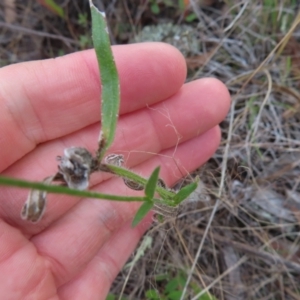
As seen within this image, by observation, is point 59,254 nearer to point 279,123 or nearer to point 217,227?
point 217,227

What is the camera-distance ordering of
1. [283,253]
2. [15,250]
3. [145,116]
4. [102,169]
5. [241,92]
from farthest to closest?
[241,92] → [283,253] → [145,116] → [15,250] → [102,169]

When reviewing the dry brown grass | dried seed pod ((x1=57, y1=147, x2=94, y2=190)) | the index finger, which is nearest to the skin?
the index finger

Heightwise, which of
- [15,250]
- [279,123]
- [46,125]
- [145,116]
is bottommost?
[279,123]

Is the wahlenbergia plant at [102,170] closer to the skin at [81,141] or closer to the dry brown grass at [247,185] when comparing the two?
the skin at [81,141]

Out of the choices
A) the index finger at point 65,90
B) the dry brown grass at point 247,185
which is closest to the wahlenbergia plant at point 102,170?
the index finger at point 65,90

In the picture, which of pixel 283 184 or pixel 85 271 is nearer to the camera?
pixel 85 271

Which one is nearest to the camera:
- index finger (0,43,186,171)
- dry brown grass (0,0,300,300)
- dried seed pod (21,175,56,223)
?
dried seed pod (21,175,56,223)

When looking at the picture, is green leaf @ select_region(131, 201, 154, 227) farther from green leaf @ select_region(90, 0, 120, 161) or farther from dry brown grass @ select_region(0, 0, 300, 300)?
dry brown grass @ select_region(0, 0, 300, 300)

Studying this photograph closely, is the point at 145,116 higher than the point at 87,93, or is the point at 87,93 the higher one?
the point at 87,93

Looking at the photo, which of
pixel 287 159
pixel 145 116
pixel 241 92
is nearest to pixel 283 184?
pixel 287 159
